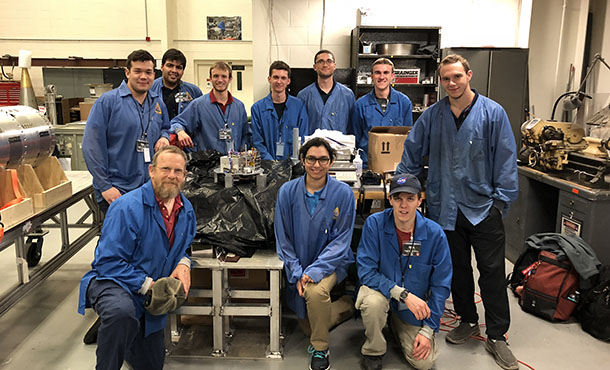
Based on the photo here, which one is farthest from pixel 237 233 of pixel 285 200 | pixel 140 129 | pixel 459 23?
pixel 459 23

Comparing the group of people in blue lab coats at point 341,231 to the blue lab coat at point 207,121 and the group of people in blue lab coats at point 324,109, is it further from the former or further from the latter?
the group of people in blue lab coats at point 324,109

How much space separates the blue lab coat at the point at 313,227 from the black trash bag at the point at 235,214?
5.4 inches

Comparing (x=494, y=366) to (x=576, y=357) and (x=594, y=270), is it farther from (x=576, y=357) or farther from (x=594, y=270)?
(x=594, y=270)

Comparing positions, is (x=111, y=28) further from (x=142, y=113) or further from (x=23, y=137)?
(x=23, y=137)

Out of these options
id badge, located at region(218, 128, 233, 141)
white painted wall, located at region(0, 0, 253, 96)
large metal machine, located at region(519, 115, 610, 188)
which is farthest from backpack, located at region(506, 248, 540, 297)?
white painted wall, located at region(0, 0, 253, 96)

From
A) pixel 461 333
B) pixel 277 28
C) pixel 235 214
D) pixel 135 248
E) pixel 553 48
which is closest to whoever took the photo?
pixel 135 248

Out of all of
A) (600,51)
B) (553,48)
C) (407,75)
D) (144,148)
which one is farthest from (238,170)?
(553,48)

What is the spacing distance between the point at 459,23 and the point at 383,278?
15.3 ft

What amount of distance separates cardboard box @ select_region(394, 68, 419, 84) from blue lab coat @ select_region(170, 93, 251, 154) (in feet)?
8.86

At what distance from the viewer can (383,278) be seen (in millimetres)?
2615

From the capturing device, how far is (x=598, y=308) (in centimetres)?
306

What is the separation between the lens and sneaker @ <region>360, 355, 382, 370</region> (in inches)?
105

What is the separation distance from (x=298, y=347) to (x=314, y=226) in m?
0.74

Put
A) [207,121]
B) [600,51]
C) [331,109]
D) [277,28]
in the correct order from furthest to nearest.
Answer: [277,28], [600,51], [331,109], [207,121]
